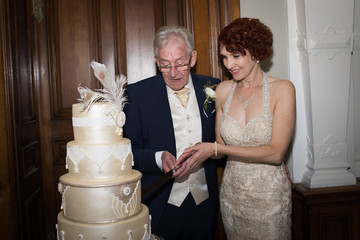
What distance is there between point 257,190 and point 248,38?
106 cm

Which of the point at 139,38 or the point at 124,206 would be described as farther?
the point at 139,38

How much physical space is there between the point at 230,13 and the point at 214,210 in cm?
172

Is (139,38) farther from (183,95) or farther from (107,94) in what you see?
(107,94)

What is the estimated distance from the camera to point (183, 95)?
299cm

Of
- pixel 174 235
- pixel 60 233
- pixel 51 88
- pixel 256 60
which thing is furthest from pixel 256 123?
pixel 51 88

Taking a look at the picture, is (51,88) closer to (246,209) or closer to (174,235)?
(174,235)

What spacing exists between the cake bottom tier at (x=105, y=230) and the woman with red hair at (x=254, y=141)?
0.71 m

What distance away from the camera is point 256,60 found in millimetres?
2854

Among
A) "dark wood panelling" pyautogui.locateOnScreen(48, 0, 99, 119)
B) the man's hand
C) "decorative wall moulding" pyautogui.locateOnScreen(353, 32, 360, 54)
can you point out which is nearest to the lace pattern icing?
the man's hand

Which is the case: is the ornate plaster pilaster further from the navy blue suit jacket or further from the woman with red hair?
the navy blue suit jacket

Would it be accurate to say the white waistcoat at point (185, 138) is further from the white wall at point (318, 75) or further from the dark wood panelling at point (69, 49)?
the dark wood panelling at point (69, 49)

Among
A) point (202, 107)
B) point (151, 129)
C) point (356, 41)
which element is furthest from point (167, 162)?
point (356, 41)

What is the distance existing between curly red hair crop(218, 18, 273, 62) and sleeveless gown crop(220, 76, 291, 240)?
0.75 ft

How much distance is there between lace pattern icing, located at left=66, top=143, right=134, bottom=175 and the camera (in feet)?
6.53
